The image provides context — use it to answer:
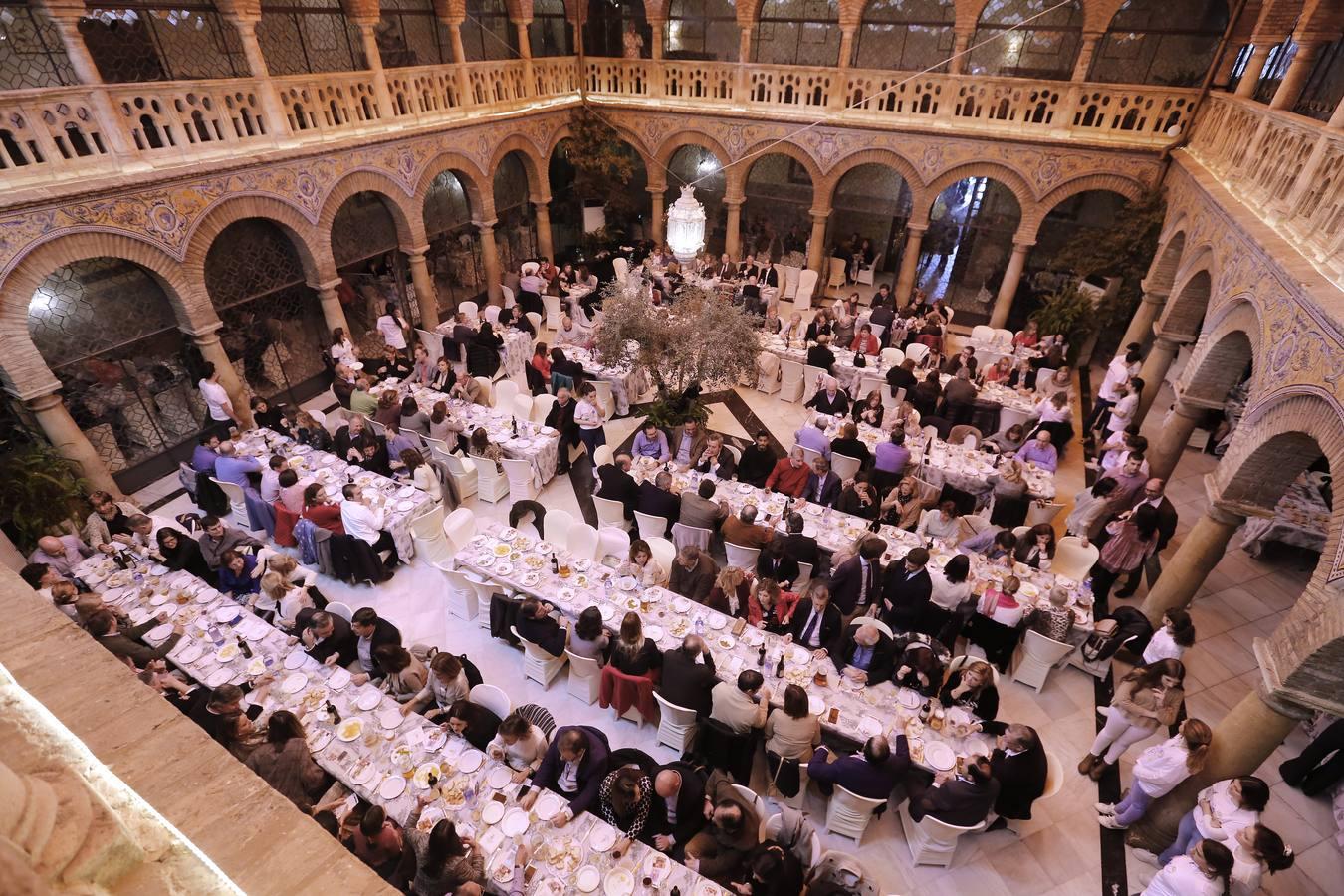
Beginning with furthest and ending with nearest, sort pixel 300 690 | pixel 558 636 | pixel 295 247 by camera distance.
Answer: pixel 295 247, pixel 558 636, pixel 300 690

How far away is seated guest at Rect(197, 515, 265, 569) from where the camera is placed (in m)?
7.39

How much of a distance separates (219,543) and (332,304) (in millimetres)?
6125

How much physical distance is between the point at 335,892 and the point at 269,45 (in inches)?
527

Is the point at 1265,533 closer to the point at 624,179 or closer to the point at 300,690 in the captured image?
the point at 300,690

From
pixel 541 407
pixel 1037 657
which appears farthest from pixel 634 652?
pixel 541 407

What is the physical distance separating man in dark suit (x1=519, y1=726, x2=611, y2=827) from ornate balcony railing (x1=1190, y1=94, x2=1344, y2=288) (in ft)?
24.4

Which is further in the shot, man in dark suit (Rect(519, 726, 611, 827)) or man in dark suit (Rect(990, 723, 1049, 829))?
man in dark suit (Rect(990, 723, 1049, 829))

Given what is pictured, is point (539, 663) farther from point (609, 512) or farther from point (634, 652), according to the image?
point (609, 512)

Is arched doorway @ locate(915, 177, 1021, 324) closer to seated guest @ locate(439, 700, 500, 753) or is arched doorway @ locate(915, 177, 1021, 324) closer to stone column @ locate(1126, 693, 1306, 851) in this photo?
stone column @ locate(1126, 693, 1306, 851)

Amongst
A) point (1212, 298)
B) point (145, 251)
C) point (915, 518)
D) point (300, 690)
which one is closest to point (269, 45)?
point (145, 251)

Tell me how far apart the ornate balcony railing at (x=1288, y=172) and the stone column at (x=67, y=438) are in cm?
1409

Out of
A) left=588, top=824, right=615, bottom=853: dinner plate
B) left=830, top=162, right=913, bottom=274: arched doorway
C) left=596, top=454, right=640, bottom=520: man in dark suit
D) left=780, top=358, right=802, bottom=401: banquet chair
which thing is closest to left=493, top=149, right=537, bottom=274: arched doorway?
left=830, top=162, right=913, bottom=274: arched doorway

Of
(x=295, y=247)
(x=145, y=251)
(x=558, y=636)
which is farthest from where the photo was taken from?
(x=295, y=247)

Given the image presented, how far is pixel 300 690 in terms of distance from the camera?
233 inches
